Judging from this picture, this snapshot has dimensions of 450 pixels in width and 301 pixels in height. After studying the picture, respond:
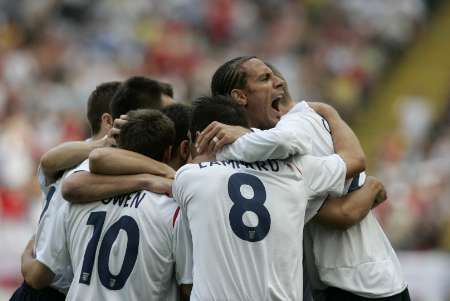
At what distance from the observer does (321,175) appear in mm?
5449

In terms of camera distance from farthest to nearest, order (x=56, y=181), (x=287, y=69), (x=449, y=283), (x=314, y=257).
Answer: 1. (x=287, y=69)
2. (x=449, y=283)
3. (x=56, y=181)
4. (x=314, y=257)

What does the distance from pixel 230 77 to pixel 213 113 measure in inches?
15.8

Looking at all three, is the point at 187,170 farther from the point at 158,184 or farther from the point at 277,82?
the point at 277,82

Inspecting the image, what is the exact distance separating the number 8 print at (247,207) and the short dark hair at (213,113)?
0.96 feet

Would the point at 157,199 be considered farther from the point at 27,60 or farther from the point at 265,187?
the point at 27,60

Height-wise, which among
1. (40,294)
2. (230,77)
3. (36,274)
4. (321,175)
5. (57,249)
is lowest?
(40,294)

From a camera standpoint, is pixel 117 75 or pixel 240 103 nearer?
pixel 240 103

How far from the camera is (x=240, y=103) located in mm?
5805

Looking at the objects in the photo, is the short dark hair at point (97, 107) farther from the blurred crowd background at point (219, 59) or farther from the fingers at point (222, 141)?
the blurred crowd background at point (219, 59)

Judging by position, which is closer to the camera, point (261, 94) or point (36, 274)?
point (261, 94)

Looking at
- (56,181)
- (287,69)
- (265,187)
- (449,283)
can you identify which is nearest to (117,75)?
(287,69)

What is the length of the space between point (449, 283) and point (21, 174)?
16.7 feet

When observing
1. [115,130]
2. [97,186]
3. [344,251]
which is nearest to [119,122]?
[115,130]

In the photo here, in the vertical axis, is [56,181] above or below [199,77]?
below
